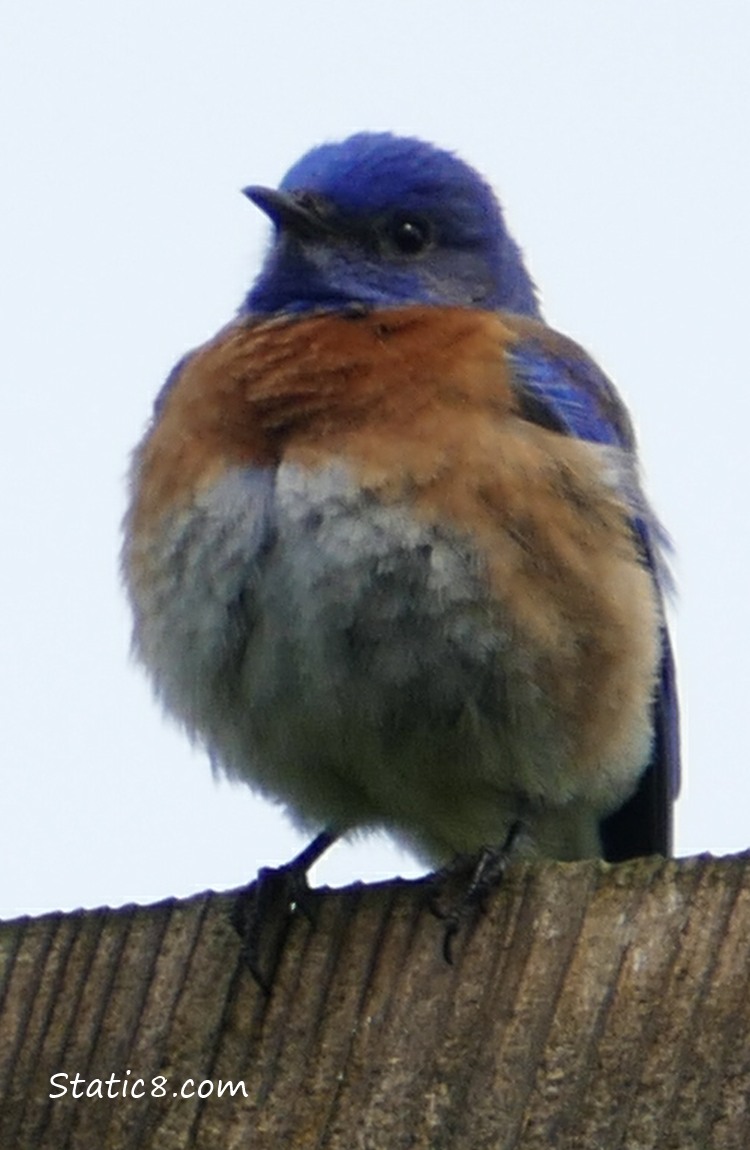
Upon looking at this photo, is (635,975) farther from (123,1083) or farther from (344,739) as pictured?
(344,739)

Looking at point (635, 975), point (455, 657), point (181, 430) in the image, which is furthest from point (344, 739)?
point (635, 975)

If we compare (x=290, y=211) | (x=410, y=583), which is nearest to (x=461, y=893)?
(x=410, y=583)

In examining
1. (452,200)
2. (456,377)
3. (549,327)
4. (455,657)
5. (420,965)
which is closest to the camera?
(420,965)

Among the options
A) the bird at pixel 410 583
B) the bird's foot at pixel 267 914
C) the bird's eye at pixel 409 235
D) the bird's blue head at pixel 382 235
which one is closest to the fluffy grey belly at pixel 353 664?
the bird at pixel 410 583

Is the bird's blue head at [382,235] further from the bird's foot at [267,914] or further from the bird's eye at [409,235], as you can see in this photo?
the bird's foot at [267,914]

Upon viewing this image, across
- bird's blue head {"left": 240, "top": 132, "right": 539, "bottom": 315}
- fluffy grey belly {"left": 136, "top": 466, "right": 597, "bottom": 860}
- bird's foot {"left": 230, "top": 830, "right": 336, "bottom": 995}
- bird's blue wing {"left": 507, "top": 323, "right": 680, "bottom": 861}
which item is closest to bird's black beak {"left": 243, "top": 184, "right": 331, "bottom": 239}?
bird's blue head {"left": 240, "top": 132, "right": 539, "bottom": 315}

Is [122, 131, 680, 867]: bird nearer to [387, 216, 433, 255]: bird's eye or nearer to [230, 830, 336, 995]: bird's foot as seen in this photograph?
[387, 216, 433, 255]: bird's eye

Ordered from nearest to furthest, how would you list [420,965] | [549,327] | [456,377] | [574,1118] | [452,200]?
[574,1118], [420,965], [456,377], [549,327], [452,200]
